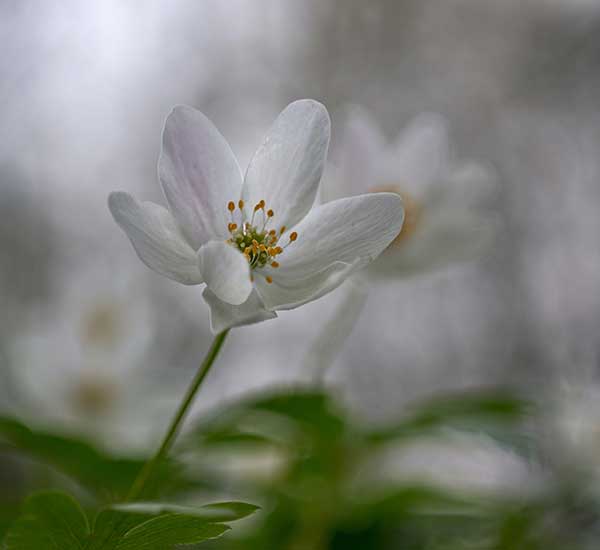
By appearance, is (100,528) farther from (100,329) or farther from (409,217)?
(100,329)

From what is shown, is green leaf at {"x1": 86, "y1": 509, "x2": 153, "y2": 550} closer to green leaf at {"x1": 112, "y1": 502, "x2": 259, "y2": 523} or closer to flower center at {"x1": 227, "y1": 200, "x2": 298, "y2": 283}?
green leaf at {"x1": 112, "y1": 502, "x2": 259, "y2": 523}

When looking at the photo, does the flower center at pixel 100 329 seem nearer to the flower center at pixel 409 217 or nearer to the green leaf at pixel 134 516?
the flower center at pixel 409 217

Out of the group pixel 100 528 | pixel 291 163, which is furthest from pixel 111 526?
pixel 291 163

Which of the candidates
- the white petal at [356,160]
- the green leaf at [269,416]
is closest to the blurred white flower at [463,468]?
the green leaf at [269,416]

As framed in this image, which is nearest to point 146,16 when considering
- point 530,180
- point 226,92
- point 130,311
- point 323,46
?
point 226,92

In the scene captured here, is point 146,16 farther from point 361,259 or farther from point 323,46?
point 361,259

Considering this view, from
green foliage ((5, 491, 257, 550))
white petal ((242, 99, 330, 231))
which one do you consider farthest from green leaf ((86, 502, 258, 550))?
white petal ((242, 99, 330, 231))
